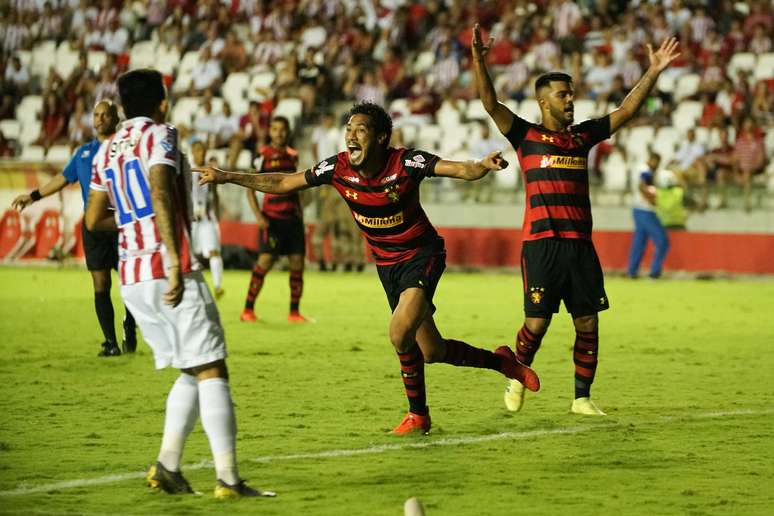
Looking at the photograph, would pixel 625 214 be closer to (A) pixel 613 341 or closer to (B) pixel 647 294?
(B) pixel 647 294

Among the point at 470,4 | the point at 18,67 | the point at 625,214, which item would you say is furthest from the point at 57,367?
the point at 18,67

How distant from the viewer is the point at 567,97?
30.6 feet

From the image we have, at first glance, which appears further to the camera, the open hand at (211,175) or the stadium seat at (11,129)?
the stadium seat at (11,129)

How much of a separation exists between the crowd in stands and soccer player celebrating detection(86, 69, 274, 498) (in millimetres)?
18340

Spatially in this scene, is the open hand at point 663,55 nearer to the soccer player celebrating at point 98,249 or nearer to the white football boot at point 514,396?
the white football boot at point 514,396

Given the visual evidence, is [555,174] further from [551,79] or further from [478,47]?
[478,47]

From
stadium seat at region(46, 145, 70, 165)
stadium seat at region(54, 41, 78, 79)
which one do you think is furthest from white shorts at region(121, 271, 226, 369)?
stadium seat at region(54, 41, 78, 79)

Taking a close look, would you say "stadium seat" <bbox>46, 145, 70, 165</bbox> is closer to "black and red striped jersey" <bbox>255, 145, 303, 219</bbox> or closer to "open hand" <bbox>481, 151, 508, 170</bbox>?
"black and red striped jersey" <bbox>255, 145, 303, 219</bbox>

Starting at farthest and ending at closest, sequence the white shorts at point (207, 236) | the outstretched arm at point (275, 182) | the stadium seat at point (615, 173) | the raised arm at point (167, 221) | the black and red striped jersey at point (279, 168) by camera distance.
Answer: the stadium seat at point (615, 173), the white shorts at point (207, 236), the black and red striped jersey at point (279, 168), the outstretched arm at point (275, 182), the raised arm at point (167, 221)

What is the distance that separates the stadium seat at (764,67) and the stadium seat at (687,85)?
1.02 m

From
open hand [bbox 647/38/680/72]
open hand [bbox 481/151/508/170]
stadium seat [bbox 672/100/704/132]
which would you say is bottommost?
open hand [bbox 481/151/508/170]

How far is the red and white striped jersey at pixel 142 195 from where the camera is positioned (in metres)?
6.62

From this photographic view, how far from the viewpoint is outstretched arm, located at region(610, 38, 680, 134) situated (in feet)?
30.2

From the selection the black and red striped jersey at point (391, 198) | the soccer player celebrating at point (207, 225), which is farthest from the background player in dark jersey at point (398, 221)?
the soccer player celebrating at point (207, 225)
